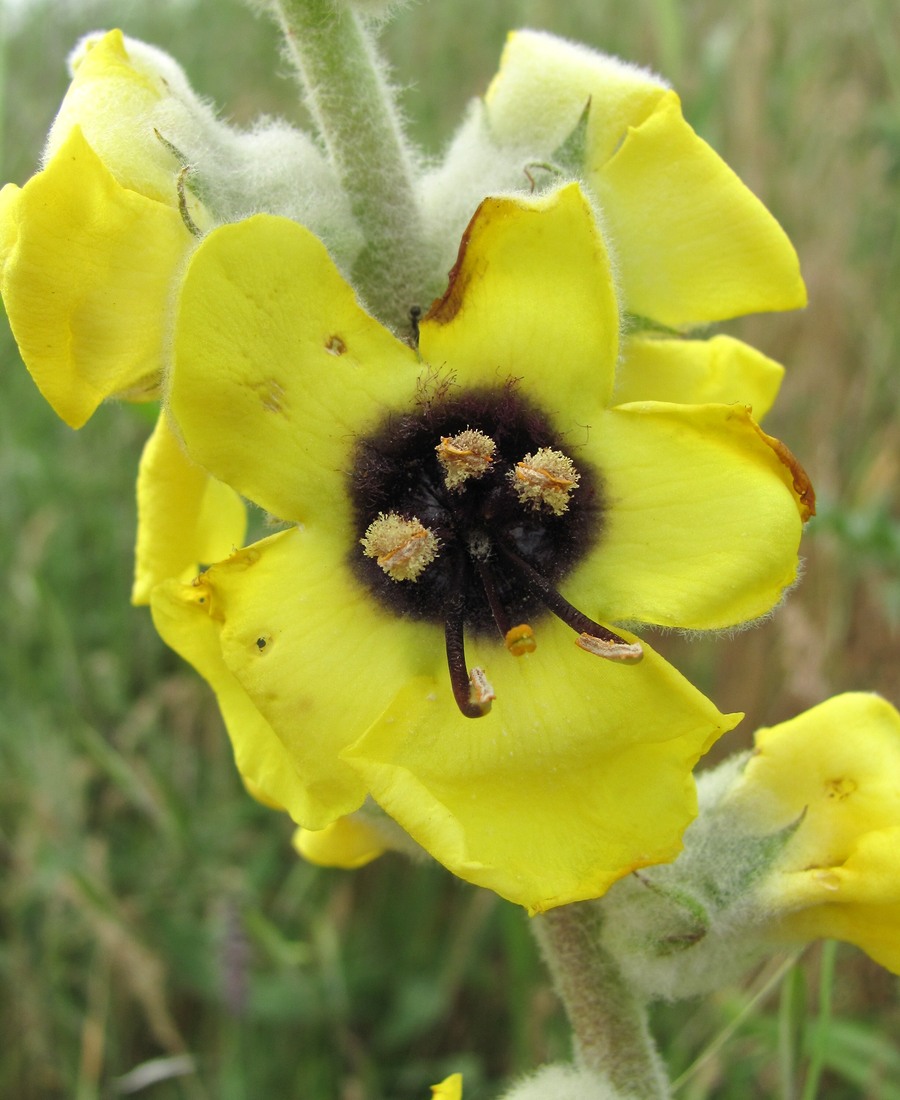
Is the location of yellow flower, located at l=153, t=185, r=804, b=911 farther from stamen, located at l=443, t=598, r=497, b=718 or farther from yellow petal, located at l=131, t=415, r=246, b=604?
yellow petal, located at l=131, t=415, r=246, b=604

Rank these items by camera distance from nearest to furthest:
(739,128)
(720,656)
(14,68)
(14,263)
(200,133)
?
(14,263) → (200,133) → (720,656) → (739,128) → (14,68)

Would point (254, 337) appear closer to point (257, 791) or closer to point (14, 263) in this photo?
point (14, 263)

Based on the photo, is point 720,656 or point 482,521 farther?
point 720,656

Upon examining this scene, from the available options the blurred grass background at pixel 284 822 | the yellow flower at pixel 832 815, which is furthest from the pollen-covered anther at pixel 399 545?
the blurred grass background at pixel 284 822

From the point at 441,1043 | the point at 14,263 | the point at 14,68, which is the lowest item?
the point at 441,1043

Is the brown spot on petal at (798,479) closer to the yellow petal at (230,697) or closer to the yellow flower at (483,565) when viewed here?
the yellow flower at (483,565)

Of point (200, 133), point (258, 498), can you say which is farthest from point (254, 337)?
point (200, 133)

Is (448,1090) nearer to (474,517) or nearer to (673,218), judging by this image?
(474,517)

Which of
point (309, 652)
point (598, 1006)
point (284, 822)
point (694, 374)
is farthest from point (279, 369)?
point (284, 822)
